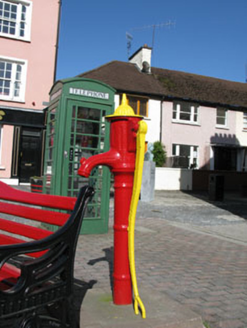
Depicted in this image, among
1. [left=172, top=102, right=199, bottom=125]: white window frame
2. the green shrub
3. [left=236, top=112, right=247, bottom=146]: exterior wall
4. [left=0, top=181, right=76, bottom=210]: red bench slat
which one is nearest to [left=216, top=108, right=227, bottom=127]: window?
[left=236, top=112, right=247, bottom=146]: exterior wall

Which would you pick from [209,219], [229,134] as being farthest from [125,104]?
[229,134]

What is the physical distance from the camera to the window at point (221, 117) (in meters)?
25.6

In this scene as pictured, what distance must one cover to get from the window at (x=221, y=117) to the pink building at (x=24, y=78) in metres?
13.2

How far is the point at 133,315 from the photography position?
105 inches

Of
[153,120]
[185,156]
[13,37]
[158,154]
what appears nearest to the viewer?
[13,37]

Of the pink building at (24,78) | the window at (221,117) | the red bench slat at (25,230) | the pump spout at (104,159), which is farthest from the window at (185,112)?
the red bench slat at (25,230)

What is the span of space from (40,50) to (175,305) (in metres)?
18.0

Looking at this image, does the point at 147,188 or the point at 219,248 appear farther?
the point at 147,188

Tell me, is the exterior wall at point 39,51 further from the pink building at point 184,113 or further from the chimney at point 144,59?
the chimney at point 144,59

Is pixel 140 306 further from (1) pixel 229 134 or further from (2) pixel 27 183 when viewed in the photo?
(1) pixel 229 134

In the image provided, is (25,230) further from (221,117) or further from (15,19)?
(221,117)

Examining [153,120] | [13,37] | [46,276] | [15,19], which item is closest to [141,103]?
[153,120]

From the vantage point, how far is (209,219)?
977cm

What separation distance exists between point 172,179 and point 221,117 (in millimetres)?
7610
